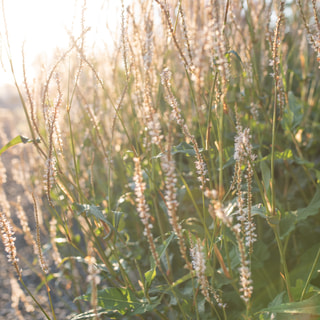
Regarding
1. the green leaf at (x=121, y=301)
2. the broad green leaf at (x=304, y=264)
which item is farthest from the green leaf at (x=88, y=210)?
the broad green leaf at (x=304, y=264)

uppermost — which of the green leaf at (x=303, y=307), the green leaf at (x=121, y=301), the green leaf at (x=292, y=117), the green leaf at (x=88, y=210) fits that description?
the green leaf at (x=292, y=117)

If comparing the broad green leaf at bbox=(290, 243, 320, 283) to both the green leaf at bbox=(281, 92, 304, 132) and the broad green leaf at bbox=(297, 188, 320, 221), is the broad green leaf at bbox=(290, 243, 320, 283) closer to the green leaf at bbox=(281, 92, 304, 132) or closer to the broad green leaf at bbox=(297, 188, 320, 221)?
the broad green leaf at bbox=(297, 188, 320, 221)

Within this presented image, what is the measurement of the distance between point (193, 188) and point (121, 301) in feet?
1.69

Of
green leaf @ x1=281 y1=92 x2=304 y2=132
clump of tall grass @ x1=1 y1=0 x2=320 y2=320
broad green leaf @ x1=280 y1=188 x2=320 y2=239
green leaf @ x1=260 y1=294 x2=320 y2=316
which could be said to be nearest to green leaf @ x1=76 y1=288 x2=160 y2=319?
clump of tall grass @ x1=1 y1=0 x2=320 y2=320

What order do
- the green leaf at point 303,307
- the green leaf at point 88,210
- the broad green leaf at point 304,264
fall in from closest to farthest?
the green leaf at point 303,307 < the green leaf at point 88,210 < the broad green leaf at point 304,264

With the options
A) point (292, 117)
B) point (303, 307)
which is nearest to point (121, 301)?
point (303, 307)

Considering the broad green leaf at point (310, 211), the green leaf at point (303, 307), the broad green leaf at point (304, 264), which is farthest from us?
the broad green leaf at point (304, 264)

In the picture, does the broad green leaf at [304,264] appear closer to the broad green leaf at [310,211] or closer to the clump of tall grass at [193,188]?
the clump of tall grass at [193,188]

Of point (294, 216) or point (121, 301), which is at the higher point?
point (294, 216)

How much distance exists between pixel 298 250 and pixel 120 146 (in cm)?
97

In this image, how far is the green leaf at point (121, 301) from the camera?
90 centimetres

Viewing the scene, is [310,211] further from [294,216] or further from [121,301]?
[121,301]

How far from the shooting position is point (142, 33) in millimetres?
1229

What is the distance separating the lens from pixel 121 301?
935 millimetres
